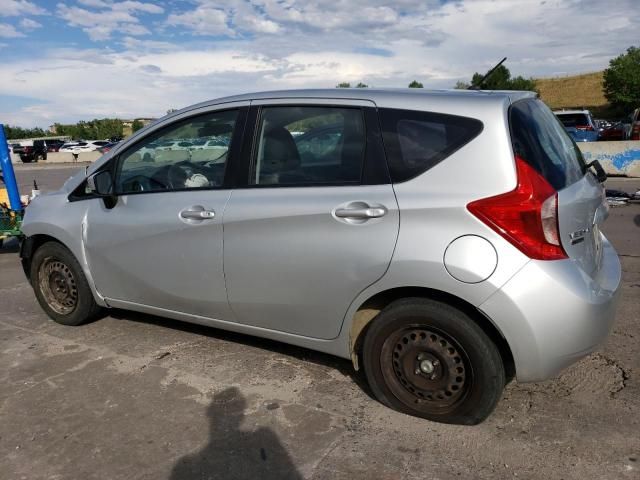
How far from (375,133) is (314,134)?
473 mm

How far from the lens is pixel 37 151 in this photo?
43656mm

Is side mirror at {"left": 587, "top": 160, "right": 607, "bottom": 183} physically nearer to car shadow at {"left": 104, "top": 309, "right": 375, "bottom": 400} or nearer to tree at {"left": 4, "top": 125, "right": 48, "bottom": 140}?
car shadow at {"left": 104, "top": 309, "right": 375, "bottom": 400}

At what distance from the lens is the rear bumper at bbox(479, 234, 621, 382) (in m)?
2.62

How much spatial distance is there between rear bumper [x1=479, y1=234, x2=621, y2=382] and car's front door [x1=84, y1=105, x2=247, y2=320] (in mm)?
1745

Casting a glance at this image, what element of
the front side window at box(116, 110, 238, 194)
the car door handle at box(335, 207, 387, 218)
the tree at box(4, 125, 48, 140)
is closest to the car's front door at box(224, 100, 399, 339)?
the car door handle at box(335, 207, 387, 218)

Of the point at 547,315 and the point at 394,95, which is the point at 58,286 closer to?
the point at 394,95

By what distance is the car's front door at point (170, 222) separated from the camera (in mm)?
3545

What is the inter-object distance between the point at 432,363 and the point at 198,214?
5.53ft

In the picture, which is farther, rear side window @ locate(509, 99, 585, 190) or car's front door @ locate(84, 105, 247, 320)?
car's front door @ locate(84, 105, 247, 320)

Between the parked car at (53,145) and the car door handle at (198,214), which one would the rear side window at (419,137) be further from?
the parked car at (53,145)

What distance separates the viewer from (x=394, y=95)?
10.2ft

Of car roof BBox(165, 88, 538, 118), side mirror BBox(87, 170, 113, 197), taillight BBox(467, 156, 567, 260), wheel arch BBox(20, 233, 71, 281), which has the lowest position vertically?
wheel arch BBox(20, 233, 71, 281)

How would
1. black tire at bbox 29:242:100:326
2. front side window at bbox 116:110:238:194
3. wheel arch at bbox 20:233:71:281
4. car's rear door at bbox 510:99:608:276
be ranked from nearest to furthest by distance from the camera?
car's rear door at bbox 510:99:608:276, front side window at bbox 116:110:238:194, black tire at bbox 29:242:100:326, wheel arch at bbox 20:233:71:281

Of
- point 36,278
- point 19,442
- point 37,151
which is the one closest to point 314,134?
point 19,442
